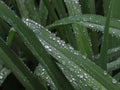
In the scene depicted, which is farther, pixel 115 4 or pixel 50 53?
pixel 115 4

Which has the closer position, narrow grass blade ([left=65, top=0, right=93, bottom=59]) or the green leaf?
the green leaf

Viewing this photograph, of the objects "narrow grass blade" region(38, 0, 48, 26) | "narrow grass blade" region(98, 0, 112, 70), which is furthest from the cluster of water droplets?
"narrow grass blade" region(38, 0, 48, 26)

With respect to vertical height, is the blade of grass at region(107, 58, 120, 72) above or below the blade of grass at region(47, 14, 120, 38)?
below

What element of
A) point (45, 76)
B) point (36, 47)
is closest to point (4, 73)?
point (45, 76)

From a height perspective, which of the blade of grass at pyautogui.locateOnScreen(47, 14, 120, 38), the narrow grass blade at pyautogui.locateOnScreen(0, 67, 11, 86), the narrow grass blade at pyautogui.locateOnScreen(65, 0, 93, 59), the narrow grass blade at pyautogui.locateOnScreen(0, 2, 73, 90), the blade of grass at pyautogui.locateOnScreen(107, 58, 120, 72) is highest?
the narrow grass blade at pyautogui.locateOnScreen(0, 2, 73, 90)

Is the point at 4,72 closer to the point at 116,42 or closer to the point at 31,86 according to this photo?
the point at 31,86

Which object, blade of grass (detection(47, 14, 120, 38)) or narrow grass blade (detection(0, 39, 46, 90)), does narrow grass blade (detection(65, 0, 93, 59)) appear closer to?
blade of grass (detection(47, 14, 120, 38))

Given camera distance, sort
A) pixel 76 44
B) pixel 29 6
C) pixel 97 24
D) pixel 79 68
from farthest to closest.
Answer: pixel 29 6, pixel 76 44, pixel 97 24, pixel 79 68

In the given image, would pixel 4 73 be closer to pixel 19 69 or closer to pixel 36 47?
pixel 19 69

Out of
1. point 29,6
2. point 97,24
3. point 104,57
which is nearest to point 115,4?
point 97,24
